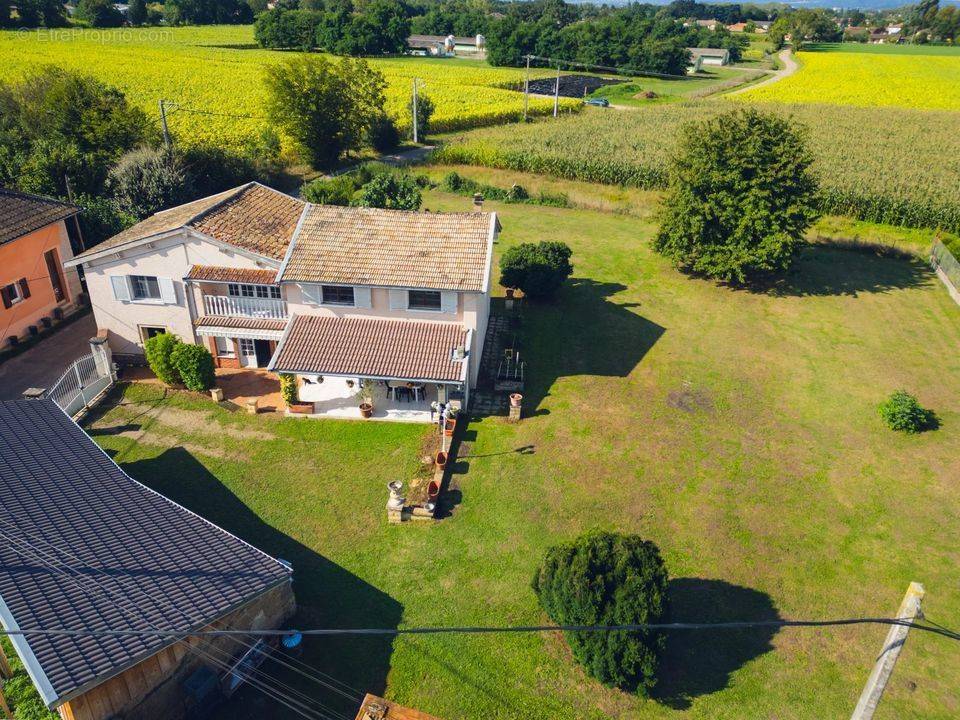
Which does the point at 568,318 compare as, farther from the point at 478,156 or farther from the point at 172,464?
the point at 478,156

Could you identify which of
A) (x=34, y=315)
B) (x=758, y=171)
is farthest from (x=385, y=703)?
(x=758, y=171)

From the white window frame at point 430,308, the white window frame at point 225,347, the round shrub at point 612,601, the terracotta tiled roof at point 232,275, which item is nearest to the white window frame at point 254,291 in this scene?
the terracotta tiled roof at point 232,275

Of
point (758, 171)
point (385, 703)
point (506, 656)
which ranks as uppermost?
point (758, 171)

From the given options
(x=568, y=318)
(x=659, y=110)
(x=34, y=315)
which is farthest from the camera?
(x=659, y=110)

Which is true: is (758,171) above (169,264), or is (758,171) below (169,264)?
above

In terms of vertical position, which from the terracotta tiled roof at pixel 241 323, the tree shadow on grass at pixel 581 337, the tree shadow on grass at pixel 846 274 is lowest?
the tree shadow on grass at pixel 581 337

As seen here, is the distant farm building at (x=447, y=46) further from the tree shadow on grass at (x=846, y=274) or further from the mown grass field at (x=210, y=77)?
the tree shadow on grass at (x=846, y=274)
